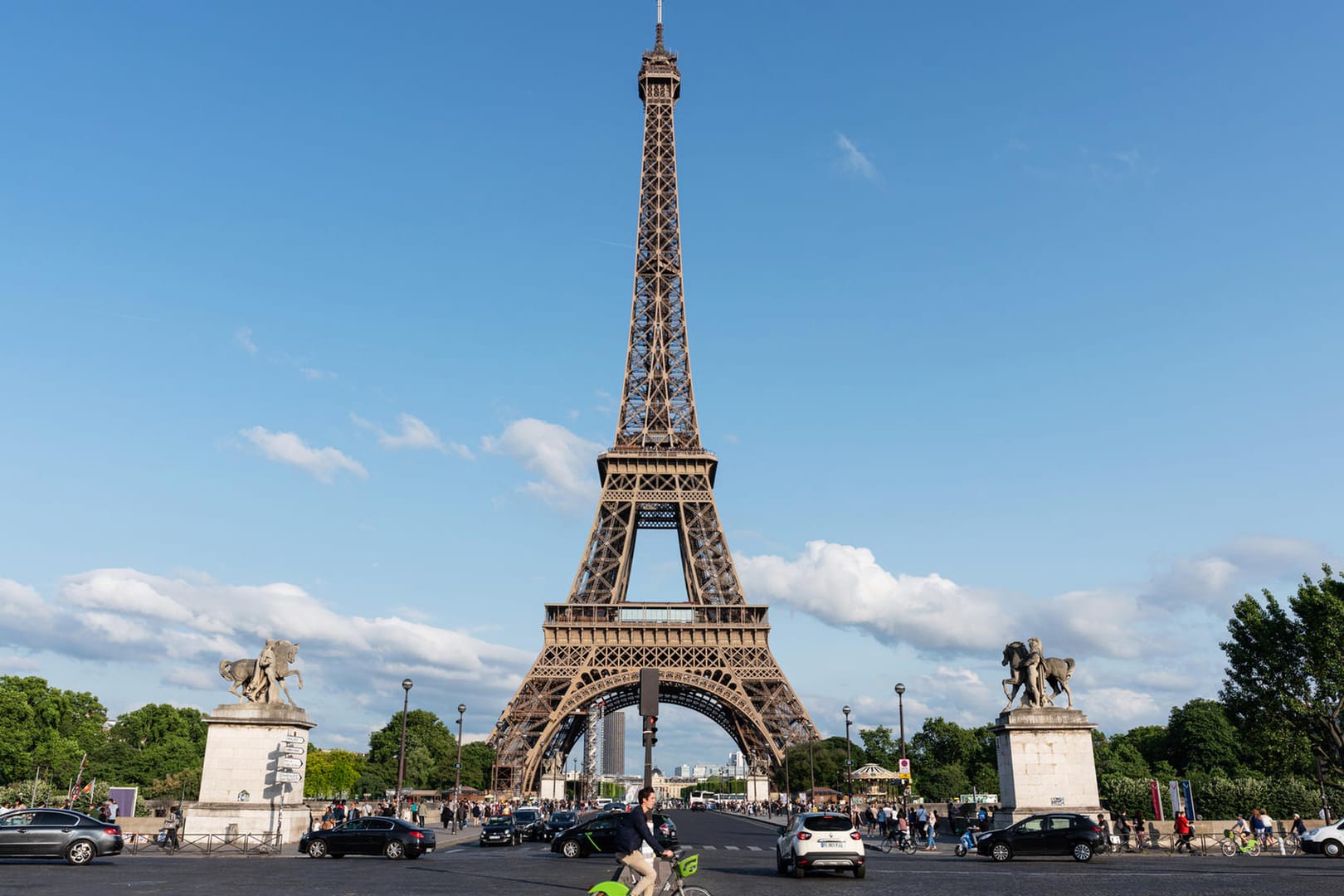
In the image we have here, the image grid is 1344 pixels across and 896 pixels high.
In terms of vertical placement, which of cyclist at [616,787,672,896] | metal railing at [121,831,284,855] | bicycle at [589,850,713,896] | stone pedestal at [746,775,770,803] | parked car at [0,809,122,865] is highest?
cyclist at [616,787,672,896]

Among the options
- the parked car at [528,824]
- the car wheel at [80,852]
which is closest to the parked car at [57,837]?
the car wheel at [80,852]

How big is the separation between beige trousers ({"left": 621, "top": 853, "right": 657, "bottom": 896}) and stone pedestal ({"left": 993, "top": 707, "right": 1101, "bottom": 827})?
2096 centimetres

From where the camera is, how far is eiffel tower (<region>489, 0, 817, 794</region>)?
2840 inches

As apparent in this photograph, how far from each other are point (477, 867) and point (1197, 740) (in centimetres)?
8376

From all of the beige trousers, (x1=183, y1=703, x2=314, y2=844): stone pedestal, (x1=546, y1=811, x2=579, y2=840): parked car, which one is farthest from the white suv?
(x1=546, y1=811, x2=579, y2=840): parked car

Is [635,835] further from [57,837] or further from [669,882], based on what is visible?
[57,837]

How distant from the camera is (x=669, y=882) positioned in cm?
1409

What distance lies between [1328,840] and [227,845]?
113 ft

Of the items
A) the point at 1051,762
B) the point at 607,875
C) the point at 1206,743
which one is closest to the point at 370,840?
the point at 607,875

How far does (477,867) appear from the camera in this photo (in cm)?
2636

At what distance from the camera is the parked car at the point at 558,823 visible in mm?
41391

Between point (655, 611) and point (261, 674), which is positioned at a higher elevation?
point (655, 611)

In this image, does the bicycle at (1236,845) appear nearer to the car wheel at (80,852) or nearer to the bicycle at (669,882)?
the bicycle at (669,882)

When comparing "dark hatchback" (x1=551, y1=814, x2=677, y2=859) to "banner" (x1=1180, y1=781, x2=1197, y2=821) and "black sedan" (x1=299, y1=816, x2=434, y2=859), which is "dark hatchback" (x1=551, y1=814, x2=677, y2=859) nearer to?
"black sedan" (x1=299, y1=816, x2=434, y2=859)
